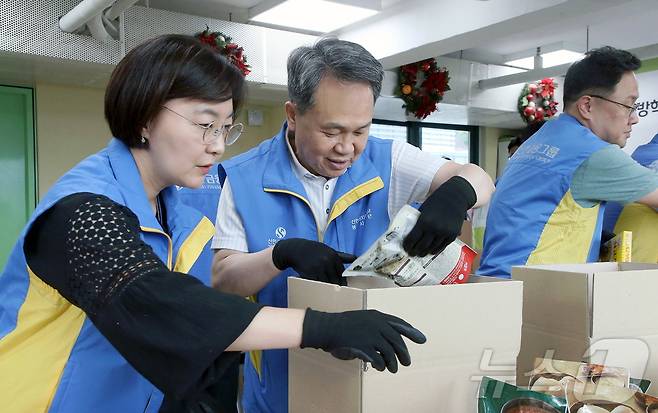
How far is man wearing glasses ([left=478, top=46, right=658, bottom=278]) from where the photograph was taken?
1812 millimetres

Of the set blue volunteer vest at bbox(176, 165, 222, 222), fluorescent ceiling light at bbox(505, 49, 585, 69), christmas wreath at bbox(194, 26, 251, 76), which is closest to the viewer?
blue volunteer vest at bbox(176, 165, 222, 222)

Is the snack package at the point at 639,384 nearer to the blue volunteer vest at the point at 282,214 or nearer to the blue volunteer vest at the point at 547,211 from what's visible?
the blue volunteer vest at the point at 282,214

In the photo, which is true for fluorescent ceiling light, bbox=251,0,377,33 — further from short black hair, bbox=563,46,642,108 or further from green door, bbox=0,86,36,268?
short black hair, bbox=563,46,642,108

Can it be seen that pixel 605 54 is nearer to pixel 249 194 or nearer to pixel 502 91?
pixel 249 194

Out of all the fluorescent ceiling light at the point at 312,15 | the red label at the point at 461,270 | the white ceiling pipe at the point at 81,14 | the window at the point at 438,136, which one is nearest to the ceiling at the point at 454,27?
the fluorescent ceiling light at the point at 312,15

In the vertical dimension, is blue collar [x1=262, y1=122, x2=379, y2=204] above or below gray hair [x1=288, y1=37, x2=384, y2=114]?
below

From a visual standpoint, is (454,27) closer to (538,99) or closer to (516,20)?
(516,20)

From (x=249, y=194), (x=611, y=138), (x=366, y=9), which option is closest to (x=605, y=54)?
(x=611, y=138)

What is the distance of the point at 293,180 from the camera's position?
1.36 meters

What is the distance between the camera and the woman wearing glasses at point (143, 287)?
0.79 m

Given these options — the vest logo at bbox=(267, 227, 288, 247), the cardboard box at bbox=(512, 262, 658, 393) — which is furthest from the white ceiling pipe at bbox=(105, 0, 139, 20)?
the cardboard box at bbox=(512, 262, 658, 393)

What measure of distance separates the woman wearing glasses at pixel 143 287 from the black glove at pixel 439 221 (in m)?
0.24

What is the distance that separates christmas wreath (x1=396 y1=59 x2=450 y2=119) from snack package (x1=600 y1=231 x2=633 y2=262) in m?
4.19

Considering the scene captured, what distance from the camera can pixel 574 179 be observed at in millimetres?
1865
